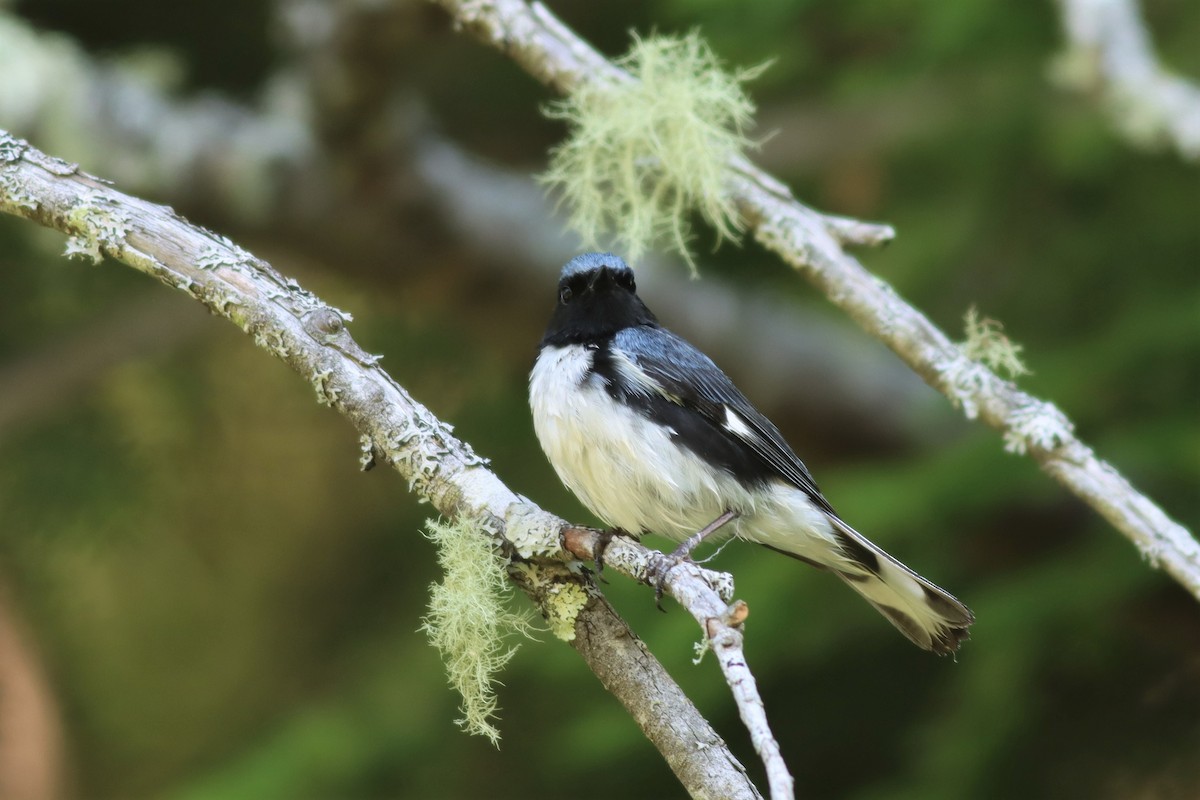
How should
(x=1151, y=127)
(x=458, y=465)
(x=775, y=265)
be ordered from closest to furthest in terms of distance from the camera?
(x=458, y=465)
(x=1151, y=127)
(x=775, y=265)

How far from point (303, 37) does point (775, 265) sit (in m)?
1.97

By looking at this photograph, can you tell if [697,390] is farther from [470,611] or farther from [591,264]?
[470,611]

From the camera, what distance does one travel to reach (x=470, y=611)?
6.45 ft

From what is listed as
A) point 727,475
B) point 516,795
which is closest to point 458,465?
point 727,475

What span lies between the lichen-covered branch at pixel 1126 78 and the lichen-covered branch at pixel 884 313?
92cm

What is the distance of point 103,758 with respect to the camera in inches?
217

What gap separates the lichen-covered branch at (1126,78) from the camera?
3.03 meters

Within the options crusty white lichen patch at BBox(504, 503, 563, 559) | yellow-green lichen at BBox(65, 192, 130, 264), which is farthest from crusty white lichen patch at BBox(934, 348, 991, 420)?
yellow-green lichen at BBox(65, 192, 130, 264)

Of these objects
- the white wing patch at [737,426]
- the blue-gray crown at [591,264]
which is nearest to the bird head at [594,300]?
the blue-gray crown at [591,264]

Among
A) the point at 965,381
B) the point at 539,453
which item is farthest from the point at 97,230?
the point at 539,453

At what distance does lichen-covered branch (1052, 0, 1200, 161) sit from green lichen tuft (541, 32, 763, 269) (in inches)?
35.9

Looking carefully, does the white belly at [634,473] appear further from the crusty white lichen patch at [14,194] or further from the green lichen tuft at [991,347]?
the crusty white lichen patch at [14,194]

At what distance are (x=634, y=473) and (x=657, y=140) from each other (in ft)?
2.32

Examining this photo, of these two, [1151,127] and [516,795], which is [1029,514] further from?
[516,795]
